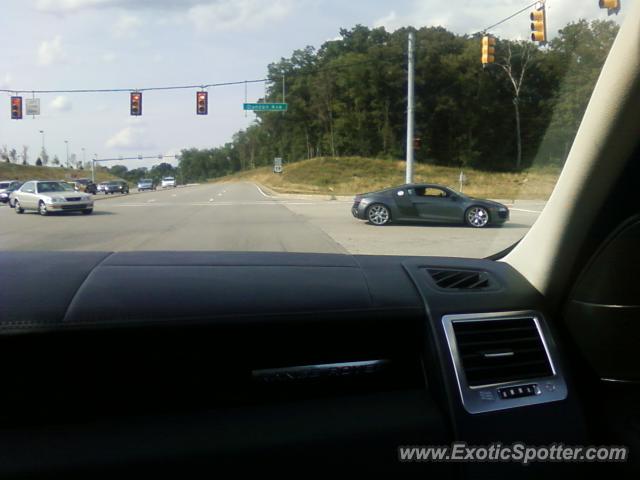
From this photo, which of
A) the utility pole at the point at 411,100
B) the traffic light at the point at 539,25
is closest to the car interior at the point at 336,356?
the traffic light at the point at 539,25

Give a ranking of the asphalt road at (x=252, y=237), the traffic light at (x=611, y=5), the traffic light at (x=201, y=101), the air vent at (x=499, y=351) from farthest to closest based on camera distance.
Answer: the traffic light at (x=201, y=101) < the asphalt road at (x=252, y=237) < the traffic light at (x=611, y=5) < the air vent at (x=499, y=351)

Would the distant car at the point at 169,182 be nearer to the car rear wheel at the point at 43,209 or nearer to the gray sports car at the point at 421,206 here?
the car rear wheel at the point at 43,209

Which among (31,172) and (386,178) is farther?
(31,172)

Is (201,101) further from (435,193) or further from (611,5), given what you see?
(611,5)

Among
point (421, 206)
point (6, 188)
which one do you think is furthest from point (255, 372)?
point (6, 188)

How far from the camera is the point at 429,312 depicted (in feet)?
9.36

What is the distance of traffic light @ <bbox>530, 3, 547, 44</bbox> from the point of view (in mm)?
4227

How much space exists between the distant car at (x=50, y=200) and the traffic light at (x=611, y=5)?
20.6 metres

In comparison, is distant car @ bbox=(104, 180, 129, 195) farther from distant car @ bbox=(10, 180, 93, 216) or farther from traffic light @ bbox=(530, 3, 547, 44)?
traffic light @ bbox=(530, 3, 547, 44)

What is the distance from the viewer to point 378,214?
18203 millimetres

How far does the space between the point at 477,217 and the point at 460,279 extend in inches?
521

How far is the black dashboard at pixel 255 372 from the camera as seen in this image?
242 centimetres

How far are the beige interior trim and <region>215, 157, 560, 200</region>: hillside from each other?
0.38 meters

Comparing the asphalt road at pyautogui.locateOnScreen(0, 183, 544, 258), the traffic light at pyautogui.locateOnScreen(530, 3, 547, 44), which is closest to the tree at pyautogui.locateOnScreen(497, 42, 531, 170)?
the traffic light at pyautogui.locateOnScreen(530, 3, 547, 44)
